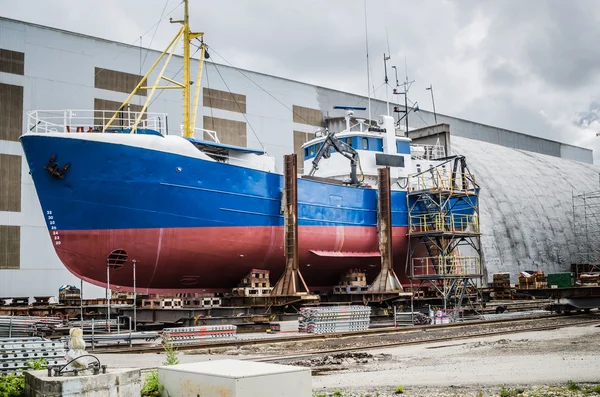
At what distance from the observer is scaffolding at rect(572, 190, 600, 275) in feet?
158

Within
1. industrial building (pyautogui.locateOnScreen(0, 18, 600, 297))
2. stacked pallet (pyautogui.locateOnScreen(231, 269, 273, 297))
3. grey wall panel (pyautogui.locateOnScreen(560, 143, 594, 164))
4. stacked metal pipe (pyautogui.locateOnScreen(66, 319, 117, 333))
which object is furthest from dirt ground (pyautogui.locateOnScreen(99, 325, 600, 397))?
grey wall panel (pyautogui.locateOnScreen(560, 143, 594, 164))

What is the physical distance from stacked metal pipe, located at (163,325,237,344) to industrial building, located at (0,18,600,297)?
7.34 m

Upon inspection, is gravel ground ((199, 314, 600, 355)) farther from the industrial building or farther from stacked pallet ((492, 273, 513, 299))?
stacked pallet ((492, 273, 513, 299))

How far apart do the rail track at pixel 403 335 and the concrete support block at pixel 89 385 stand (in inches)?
265

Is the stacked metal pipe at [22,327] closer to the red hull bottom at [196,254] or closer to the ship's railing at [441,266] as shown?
the red hull bottom at [196,254]

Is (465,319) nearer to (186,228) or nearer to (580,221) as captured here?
(186,228)

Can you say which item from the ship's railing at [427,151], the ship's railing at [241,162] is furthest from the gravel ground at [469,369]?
the ship's railing at [427,151]

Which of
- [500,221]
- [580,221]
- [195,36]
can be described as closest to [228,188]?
[195,36]

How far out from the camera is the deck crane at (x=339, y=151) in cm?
2678

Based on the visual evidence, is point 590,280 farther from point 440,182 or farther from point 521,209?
point 521,209

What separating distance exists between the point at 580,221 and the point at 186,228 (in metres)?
39.6

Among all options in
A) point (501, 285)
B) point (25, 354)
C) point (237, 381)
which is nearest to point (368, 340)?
point (25, 354)

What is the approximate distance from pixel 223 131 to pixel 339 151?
11.7 meters

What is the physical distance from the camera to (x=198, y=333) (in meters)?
17.5
